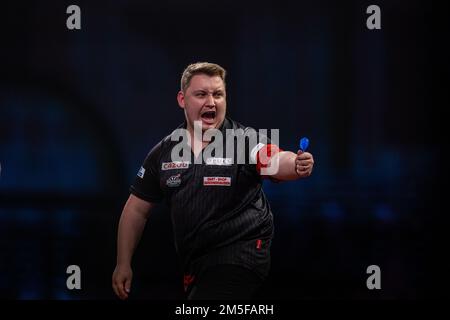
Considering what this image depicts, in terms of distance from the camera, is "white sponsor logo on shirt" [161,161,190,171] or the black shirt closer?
the black shirt

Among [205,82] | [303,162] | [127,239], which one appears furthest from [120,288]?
[303,162]

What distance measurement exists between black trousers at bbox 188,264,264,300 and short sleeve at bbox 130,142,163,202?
60cm

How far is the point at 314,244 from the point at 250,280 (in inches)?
50.1

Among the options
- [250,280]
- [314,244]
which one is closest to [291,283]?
[314,244]

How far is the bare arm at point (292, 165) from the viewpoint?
7.40 ft

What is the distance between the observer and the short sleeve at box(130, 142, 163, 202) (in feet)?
9.70

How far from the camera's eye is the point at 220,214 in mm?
2648

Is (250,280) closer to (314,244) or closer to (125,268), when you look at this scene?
(125,268)

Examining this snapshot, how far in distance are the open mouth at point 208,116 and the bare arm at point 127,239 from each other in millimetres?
576

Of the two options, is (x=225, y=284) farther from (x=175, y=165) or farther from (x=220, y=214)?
(x=175, y=165)

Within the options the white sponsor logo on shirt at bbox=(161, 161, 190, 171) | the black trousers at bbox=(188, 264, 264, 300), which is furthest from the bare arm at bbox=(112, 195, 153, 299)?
the black trousers at bbox=(188, 264, 264, 300)

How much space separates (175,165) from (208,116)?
310 millimetres

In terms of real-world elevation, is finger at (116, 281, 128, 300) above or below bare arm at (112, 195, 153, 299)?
below

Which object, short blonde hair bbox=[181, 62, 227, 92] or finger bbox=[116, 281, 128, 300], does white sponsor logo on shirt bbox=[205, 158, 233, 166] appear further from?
finger bbox=[116, 281, 128, 300]
